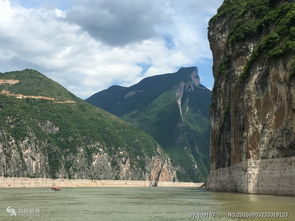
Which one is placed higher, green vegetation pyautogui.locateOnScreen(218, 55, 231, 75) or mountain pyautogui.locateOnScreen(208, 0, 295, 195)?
green vegetation pyautogui.locateOnScreen(218, 55, 231, 75)

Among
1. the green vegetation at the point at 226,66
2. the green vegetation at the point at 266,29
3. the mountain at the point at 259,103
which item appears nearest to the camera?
the mountain at the point at 259,103

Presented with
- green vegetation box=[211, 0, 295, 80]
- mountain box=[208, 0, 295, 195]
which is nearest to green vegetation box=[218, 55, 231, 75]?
mountain box=[208, 0, 295, 195]

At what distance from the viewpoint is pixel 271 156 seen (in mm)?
65625

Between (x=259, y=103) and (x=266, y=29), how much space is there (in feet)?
46.0

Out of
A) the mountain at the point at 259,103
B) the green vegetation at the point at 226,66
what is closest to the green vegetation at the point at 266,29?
the mountain at the point at 259,103

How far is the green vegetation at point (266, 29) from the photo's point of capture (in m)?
66.2

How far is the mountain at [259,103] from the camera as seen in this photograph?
63281 mm

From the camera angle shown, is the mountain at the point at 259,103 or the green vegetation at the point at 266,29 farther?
the green vegetation at the point at 266,29

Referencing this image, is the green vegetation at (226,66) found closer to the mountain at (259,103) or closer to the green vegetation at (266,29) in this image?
the mountain at (259,103)

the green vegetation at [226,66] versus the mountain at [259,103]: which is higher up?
the green vegetation at [226,66]

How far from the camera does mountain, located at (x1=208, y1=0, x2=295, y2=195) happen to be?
2491 inches

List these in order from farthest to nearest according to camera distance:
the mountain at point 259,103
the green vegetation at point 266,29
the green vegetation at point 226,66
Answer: the green vegetation at point 226,66 → the green vegetation at point 266,29 → the mountain at point 259,103

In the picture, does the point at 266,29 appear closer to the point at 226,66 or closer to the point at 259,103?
the point at 259,103

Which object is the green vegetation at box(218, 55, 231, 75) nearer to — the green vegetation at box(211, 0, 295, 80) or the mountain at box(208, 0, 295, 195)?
the mountain at box(208, 0, 295, 195)
